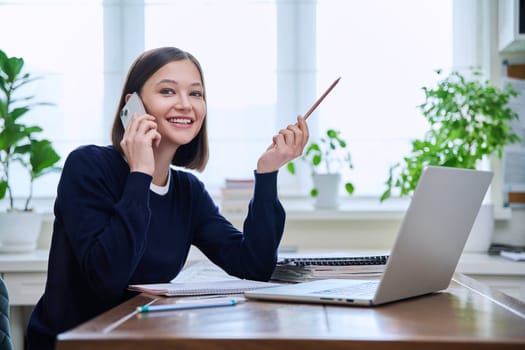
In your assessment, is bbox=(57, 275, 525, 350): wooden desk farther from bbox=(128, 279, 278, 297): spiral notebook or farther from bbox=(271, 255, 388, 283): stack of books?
bbox=(271, 255, 388, 283): stack of books

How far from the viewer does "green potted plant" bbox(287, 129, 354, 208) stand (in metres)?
2.90

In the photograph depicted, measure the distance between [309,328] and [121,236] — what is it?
531 mm

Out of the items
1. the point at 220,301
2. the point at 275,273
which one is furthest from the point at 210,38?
the point at 220,301

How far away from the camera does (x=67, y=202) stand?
1.36 m

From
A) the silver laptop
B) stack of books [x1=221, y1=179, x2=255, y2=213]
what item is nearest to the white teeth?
the silver laptop

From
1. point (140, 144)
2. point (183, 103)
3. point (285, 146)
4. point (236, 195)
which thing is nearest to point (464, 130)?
point (236, 195)

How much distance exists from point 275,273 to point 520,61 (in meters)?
1.84

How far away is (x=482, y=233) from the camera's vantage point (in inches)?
107

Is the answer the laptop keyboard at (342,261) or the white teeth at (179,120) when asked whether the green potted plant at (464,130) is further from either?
the white teeth at (179,120)

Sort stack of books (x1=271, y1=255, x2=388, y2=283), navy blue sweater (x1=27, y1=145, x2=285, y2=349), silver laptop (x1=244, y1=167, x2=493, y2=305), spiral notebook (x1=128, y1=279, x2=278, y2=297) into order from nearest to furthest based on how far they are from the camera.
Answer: silver laptop (x1=244, y1=167, x2=493, y2=305), spiral notebook (x1=128, y1=279, x2=278, y2=297), navy blue sweater (x1=27, y1=145, x2=285, y2=349), stack of books (x1=271, y1=255, x2=388, y2=283)

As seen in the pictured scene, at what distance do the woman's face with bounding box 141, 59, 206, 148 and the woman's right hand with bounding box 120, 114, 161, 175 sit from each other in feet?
0.43

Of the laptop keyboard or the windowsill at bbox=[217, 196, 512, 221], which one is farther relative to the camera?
the windowsill at bbox=[217, 196, 512, 221]

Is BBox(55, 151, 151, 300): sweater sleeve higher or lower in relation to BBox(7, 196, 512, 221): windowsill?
higher

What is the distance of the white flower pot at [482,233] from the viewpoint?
2.70 metres
